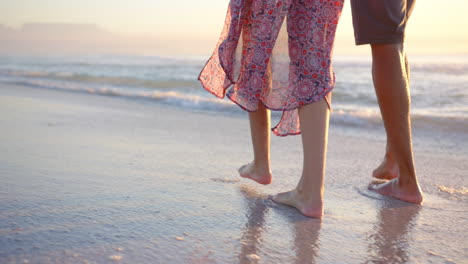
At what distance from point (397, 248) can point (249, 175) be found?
2.58 feet

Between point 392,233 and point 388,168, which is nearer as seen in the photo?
point 392,233

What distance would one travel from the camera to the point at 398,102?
1996 millimetres

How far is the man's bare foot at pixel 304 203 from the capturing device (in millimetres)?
1755

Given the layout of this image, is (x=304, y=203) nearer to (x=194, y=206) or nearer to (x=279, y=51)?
(x=194, y=206)

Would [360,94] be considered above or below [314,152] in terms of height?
below

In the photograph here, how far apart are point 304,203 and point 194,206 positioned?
410 millimetres

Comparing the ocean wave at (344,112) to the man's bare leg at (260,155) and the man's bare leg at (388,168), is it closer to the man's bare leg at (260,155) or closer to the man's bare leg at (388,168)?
the man's bare leg at (388,168)

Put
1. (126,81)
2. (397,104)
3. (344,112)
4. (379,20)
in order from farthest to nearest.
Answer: (126,81) → (344,112) → (397,104) → (379,20)

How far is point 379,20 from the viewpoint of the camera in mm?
1887

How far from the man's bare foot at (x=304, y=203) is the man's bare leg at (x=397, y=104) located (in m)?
0.49

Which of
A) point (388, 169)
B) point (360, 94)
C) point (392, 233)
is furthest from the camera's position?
point (360, 94)

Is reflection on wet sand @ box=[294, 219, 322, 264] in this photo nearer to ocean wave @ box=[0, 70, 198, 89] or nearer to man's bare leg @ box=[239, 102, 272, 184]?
man's bare leg @ box=[239, 102, 272, 184]

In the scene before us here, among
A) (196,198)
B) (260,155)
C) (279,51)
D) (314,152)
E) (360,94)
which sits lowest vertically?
(360,94)

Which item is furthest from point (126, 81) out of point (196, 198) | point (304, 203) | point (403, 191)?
point (304, 203)
